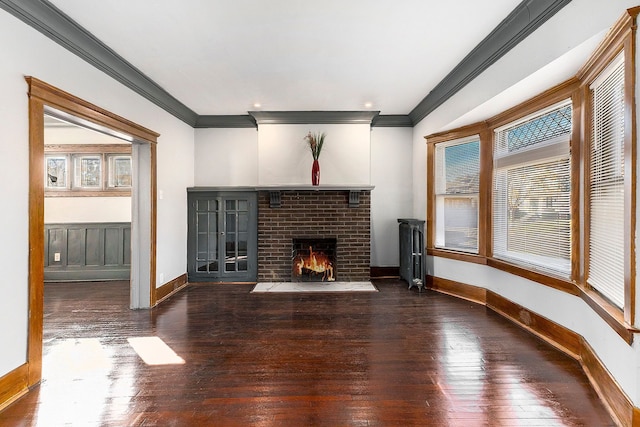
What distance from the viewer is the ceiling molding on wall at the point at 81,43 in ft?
7.13

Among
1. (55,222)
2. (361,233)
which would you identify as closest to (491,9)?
(361,233)

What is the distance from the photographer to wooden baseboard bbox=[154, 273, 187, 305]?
4.13 meters

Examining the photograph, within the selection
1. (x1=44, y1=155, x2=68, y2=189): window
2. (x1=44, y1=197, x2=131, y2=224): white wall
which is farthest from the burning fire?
(x1=44, y1=155, x2=68, y2=189): window

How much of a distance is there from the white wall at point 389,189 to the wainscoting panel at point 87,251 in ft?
14.2

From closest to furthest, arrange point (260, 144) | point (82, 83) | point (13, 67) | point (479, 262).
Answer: point (13, 67), point (82, 83), point (479, 262), point (260, 144)

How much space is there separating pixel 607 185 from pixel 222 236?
471 centimetres

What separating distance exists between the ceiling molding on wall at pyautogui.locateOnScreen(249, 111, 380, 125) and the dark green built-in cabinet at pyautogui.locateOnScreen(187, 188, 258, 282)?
4.11ft

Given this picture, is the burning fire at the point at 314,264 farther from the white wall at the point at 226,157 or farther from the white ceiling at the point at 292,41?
the white ceiling at the point at 292,41

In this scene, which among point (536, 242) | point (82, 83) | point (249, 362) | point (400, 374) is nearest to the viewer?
point (400, 374)

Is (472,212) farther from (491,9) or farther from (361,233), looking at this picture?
(491,9)

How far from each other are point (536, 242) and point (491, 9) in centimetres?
223

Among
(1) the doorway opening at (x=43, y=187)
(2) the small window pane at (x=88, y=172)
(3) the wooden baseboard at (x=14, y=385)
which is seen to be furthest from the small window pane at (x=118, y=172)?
(3) the wooden baseboard at (x=14, y=385)

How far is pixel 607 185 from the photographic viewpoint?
2207mm

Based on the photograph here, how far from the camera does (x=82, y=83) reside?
277 cm
